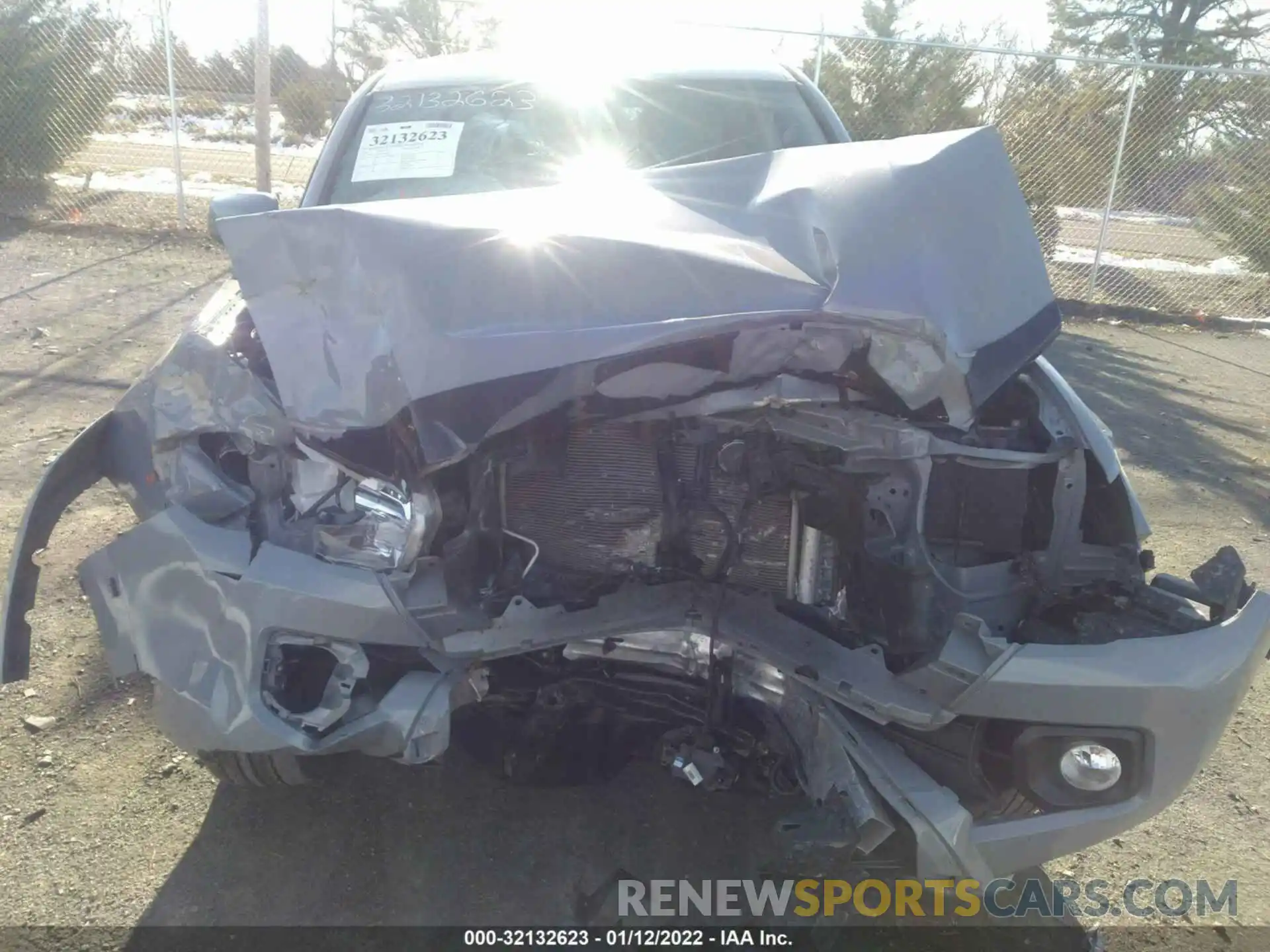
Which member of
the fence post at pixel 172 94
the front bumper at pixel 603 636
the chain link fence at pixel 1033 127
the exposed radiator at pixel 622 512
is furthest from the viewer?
the chain link fence at pixel 1033 127

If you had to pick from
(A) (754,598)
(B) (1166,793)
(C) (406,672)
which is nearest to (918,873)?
(B) (1166,793)

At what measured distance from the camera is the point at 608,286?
6.75ft

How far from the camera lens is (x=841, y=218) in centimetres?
224

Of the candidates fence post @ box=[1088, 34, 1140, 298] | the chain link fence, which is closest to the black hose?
the chain link fence

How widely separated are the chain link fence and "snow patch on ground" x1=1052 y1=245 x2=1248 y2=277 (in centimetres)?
3

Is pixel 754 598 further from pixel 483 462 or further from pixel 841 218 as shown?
pixel 841 218

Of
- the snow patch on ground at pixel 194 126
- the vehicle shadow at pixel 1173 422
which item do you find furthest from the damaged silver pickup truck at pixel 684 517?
the snow patch on ground at pixel 194 126

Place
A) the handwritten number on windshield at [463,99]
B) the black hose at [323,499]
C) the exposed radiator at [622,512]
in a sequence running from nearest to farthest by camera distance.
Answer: the black hose at [323,499] < the exposed radiator at [622,512] < the handwritten number on windshield at [463,99]

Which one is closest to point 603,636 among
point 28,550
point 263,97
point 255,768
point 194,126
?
point 255,768

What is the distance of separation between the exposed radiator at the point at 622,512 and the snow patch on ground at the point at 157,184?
31.1ft

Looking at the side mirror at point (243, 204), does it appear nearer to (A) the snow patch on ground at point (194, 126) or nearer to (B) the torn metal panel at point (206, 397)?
(B) the torn metal panel at point (206, 397)

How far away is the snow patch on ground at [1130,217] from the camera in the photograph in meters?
10.7

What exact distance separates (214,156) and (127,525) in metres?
13.6

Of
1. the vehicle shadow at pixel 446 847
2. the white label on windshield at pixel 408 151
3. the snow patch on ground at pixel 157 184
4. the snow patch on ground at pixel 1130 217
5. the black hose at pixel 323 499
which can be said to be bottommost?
the vehicle shadow at pixel 446 847
